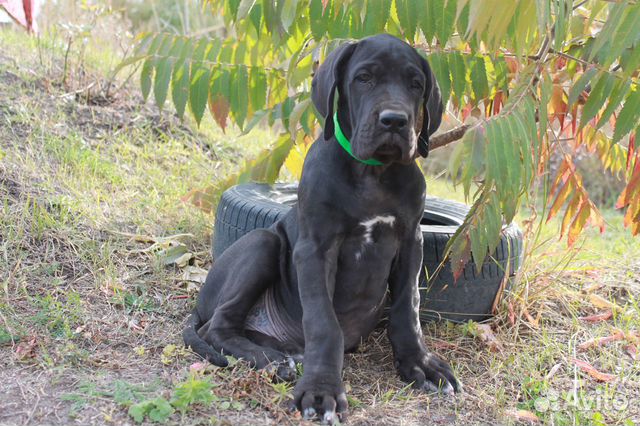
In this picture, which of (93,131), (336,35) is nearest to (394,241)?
(336,35)

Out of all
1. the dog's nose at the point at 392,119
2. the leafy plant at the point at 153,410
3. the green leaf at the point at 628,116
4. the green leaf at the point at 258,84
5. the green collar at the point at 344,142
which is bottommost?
the leafy plant at the point at 153,410

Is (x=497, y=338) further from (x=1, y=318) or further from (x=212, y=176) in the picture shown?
(x=212, y=176)

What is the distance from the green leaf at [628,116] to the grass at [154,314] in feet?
3.79

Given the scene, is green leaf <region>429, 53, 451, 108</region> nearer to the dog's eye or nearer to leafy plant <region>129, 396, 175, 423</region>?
the dog's eye

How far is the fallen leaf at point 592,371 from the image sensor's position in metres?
3.70

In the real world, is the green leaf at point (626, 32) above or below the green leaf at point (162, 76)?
above

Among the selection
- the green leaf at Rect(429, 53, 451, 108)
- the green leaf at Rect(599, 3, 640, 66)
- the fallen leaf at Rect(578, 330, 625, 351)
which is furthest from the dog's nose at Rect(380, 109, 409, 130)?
the fallen leaf at Rect(578, 330, 625, 351)

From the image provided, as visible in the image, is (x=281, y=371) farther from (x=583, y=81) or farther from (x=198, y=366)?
(x=583, y=81)

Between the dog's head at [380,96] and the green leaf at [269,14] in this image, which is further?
the green leaf at [269,14]

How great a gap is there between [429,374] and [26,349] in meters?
1.77

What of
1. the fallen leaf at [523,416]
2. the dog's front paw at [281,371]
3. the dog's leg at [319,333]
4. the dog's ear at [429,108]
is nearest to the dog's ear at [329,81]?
the dog's ear at [429,108]

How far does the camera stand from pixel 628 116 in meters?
3.20

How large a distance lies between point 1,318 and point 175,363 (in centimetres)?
95

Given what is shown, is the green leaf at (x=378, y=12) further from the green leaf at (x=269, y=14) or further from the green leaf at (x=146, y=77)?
the green leaf at (x=146, y=77)
